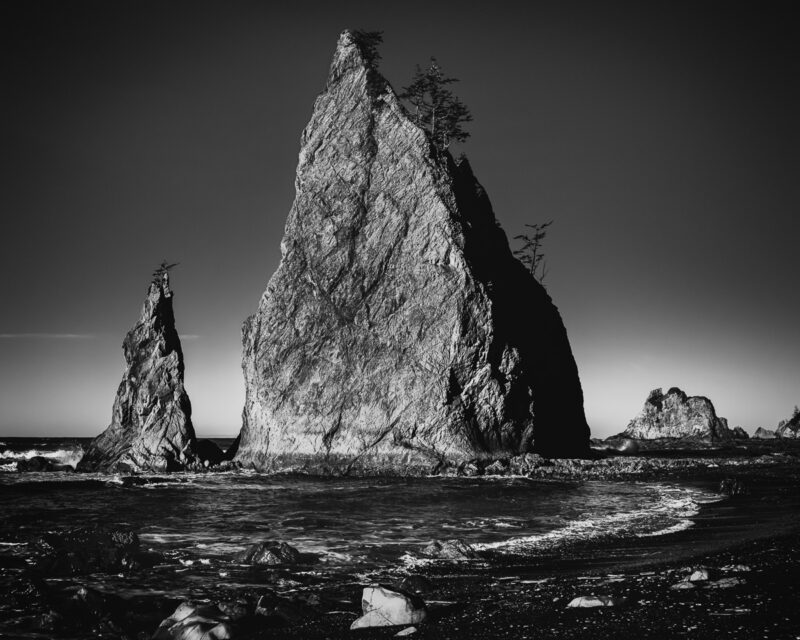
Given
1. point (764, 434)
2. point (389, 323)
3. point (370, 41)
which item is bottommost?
point (764, 434)

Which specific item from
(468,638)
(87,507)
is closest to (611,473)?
(87,507)

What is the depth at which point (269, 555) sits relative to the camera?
14.3 m

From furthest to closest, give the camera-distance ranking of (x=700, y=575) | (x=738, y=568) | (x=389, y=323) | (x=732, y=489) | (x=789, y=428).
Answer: (x=789, y=428) < (x=389, y=323) < (x=732, y=489) < (x=738, y=568) < (x=700, y=575)

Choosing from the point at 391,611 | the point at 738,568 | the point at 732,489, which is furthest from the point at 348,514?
the point at 732,489

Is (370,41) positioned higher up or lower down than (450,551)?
higher up

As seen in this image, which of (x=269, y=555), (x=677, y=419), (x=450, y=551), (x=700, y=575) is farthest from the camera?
(x=677, y=419)

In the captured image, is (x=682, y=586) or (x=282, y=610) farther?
(x=682, y=586)

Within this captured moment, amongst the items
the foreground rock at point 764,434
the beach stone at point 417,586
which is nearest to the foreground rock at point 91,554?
the beach stone at point 417,586

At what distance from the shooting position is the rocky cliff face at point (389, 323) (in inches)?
1900

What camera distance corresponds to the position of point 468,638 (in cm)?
824

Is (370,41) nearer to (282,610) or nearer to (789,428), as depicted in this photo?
(282,610)

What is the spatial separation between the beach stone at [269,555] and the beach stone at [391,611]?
5.45m

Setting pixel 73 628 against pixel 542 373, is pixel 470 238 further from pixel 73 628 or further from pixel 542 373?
pixel 73 628

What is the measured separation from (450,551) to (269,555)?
4.25 metres
